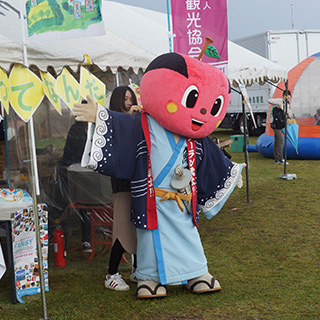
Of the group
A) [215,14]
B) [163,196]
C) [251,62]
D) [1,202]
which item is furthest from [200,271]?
[251,62]

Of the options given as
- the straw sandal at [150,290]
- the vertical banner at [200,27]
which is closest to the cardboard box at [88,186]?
the straw sandal at [150,290]

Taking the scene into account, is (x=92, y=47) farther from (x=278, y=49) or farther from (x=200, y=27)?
(x=278, y=49)

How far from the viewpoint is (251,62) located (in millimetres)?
7344

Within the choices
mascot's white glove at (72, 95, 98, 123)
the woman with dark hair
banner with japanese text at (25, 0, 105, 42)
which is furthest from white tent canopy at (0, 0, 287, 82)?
the woman with dark hair

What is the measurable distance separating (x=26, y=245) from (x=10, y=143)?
0.99 m

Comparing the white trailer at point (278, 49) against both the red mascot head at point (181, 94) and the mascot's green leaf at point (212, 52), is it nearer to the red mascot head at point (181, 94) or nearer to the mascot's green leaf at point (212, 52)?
the mascot's green leaf at point (212, 52)

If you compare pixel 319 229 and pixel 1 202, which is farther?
pixel 319 229

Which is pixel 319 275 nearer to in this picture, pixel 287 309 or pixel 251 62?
pixel 287 309

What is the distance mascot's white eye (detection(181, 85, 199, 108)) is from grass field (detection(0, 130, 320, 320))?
1.54 m

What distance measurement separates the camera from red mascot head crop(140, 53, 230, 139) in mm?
3885

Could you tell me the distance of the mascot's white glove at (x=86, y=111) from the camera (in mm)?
3746

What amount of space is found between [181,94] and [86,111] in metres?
0.73

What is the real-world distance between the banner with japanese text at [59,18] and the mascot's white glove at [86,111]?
0.50m

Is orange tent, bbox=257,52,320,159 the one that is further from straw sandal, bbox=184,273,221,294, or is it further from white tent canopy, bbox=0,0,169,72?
straw sandal, bbox=184,273,221,294
